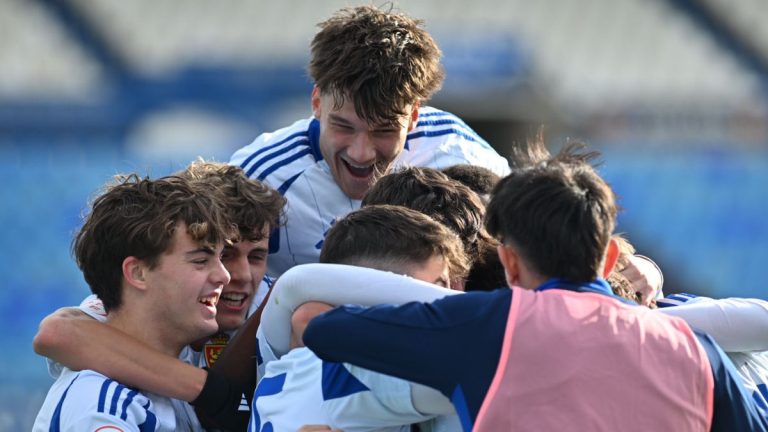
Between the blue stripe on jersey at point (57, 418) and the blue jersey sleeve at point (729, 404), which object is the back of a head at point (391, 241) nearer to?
the blue jersey sleeve at point (729, 404)

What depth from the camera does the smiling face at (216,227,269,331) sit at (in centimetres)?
283


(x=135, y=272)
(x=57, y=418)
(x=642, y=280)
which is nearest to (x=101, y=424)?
(x=57, y=418)

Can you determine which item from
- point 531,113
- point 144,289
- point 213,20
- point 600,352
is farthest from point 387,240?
point 213,20

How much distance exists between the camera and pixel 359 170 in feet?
10.3

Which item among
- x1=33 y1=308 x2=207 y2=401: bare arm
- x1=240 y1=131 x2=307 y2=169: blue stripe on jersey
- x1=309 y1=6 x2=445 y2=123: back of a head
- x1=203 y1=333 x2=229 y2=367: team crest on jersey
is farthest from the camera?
x1=240 y1=131 x2=307 y2=169: blue stripe on jersey

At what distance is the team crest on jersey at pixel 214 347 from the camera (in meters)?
2.77

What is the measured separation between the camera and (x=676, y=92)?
10.5 m

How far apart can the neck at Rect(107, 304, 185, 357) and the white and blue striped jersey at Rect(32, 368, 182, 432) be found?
0.15m

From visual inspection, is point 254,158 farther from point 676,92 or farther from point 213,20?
point 676,92

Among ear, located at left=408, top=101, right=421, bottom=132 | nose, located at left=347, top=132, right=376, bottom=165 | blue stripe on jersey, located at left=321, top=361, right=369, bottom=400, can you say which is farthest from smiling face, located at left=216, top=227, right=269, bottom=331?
blue stripe on jersey, located at left=321, top=361, right=369, bottom=400

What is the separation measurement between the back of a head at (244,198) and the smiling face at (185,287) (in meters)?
0.16

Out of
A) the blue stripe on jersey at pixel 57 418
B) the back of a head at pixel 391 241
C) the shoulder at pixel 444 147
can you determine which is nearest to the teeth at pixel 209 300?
the blue stripe on jersey at pixel 57 418

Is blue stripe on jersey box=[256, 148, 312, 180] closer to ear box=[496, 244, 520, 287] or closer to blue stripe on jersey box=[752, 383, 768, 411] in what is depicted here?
ear box=[496, 244, 520, 287]

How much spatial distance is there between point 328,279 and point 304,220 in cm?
117
